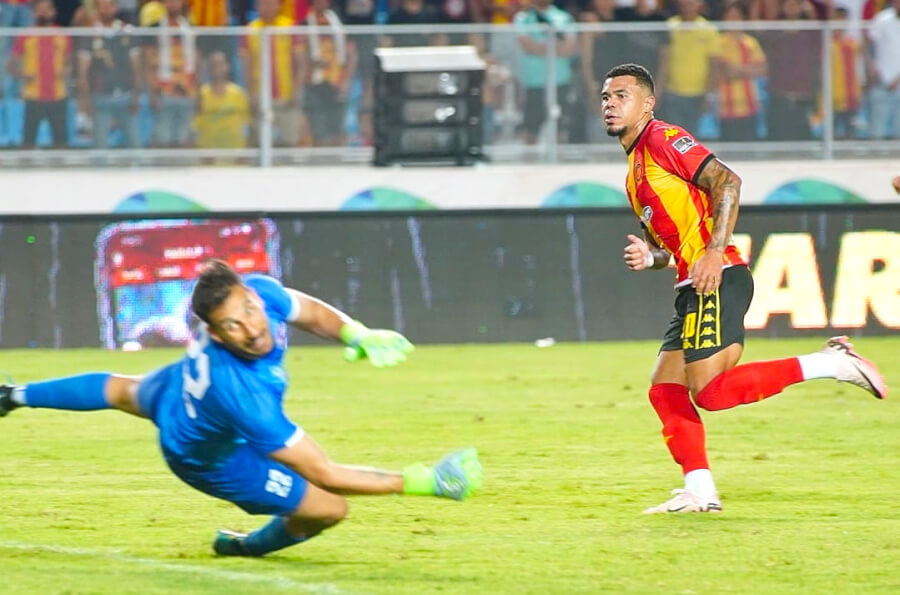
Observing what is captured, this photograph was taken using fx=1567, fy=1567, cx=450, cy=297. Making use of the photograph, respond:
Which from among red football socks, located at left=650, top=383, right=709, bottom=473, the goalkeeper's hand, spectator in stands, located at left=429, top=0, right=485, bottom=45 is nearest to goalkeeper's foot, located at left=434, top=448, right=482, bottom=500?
the goalkeeper's hand

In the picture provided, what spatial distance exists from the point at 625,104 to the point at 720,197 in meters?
0.74

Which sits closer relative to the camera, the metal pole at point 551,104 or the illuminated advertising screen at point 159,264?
the illuminated advertising screen at point 159,264

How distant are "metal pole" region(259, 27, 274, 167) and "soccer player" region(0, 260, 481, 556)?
10732mm

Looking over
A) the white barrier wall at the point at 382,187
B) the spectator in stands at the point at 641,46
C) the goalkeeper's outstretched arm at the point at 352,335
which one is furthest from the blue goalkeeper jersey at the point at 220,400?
the spectator in stands at the point at 641,46

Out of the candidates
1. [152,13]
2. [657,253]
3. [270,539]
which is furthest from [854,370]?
[152,13]

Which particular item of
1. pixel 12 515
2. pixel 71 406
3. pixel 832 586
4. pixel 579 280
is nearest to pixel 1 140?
pixel 579 280

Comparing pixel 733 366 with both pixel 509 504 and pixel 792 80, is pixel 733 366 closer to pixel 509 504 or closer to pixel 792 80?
pixel 509 504

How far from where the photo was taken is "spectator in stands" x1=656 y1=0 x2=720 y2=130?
17.3m

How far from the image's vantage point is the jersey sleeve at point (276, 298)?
6.63 metres

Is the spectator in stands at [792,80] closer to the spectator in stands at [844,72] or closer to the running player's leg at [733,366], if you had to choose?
the spectator in stands at [844,72]

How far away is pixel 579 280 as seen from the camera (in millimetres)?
17047

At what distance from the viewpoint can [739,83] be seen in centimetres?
1745

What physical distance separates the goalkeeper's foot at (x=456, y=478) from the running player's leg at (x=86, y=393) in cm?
135

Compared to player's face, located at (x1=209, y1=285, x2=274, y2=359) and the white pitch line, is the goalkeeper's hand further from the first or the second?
the white pitch line
